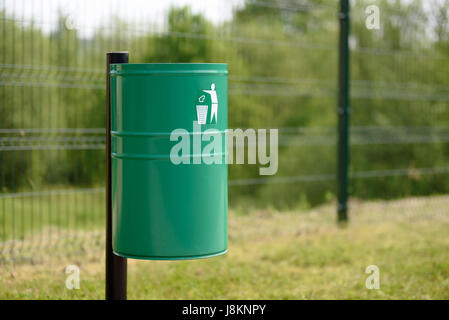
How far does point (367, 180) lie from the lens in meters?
10.5

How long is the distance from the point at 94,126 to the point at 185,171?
3.68m

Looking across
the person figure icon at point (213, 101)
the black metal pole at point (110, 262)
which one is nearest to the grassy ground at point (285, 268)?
the black metal pole at point (110, 262)

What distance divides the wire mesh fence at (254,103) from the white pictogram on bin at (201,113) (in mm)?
2633

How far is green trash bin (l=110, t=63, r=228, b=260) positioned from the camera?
313 centimetres

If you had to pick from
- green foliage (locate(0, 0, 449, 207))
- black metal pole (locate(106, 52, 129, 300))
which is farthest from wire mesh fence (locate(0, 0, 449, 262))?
black metal pole (locate(106, 52, 129, 300))

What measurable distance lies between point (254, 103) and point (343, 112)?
120 cm

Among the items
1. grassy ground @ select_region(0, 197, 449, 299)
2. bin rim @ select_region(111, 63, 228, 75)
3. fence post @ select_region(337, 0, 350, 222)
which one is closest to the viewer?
bin rim @ select_region(111, 63, 228, 75)

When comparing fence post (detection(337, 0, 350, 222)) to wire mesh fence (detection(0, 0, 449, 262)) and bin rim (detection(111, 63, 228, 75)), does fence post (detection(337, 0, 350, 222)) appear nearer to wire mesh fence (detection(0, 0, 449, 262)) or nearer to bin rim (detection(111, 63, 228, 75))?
wire mesh fence (detection(0, 0, 449, 262))

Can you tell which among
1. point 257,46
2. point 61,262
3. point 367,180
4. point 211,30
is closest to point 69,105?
point 211,30

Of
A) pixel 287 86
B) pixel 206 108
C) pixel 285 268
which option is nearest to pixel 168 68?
pixel 206 108

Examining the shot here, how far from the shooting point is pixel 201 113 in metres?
3.16

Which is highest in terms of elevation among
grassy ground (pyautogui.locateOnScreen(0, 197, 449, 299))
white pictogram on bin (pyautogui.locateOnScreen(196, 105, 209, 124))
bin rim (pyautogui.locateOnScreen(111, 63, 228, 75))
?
bin rim (pyautogui.locateOnScreen(111, 63, 228, 75))

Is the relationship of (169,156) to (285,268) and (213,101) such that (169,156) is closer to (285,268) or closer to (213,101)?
(213,101)
